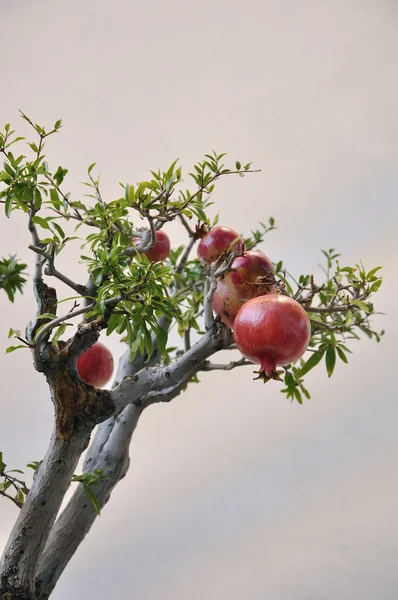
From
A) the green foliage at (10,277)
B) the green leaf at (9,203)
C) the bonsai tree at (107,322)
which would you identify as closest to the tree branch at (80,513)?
the bonsai tree at (107,322)

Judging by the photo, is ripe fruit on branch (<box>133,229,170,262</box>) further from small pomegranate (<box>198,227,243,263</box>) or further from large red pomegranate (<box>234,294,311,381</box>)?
large red pomegranate (<box>234,294,311,381</box>)

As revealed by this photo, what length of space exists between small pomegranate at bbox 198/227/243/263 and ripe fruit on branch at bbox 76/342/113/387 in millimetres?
230

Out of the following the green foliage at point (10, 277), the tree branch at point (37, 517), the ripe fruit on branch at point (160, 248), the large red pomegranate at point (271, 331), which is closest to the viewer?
the green foliage at point (10, 277)

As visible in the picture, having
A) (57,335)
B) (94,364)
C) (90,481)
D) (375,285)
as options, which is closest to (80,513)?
(90,481)

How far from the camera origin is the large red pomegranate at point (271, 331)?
0.81m

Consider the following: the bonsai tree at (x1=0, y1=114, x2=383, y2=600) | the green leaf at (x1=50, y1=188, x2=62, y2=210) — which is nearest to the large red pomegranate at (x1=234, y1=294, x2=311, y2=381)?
the bonsai tree at (x1=0, y1=114, x2=383, y2=600)

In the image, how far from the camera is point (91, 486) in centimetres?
108

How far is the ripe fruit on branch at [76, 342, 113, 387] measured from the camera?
1.10 meters

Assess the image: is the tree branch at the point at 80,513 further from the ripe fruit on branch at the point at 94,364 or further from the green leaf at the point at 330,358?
the green leaf at the point at 330,358

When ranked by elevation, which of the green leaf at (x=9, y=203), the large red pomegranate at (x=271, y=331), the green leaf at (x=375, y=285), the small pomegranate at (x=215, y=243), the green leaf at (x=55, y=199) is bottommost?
the large red pomegranate at (x=271, y=331)

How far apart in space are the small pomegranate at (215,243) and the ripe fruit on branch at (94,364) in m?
0.23

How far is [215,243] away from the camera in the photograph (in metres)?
1.02

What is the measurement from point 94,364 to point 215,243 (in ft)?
0.92

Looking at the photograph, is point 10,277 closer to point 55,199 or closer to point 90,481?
point 55,199
